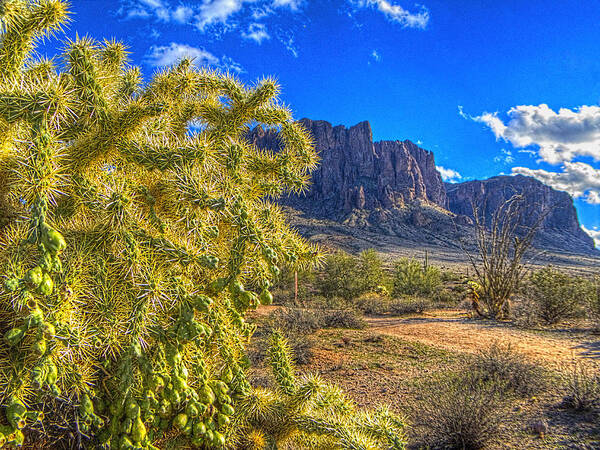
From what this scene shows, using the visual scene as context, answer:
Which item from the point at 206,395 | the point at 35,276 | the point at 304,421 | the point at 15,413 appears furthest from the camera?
the point at 304,421

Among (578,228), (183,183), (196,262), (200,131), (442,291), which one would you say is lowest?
(442,291)

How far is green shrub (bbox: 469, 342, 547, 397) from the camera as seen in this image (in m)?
5.21

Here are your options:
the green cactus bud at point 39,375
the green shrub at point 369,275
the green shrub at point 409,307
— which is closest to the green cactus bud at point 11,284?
the green cactus bud at point 39,375

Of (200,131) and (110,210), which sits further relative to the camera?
(200,131)

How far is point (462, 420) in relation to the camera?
395cm

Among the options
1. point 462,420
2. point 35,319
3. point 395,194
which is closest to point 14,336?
point 35,319

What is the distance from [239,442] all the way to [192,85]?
2.90 metres

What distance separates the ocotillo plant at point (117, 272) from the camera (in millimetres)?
1771

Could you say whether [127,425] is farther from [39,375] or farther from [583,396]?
[583,396]

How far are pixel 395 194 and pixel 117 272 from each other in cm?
11011

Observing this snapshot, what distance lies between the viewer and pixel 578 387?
4695 mm

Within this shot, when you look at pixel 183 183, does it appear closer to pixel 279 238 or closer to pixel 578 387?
pixel 279 238

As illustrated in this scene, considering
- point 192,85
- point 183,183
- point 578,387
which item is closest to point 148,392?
point 183,183

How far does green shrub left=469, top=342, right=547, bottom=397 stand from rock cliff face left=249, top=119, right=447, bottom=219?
284ft
